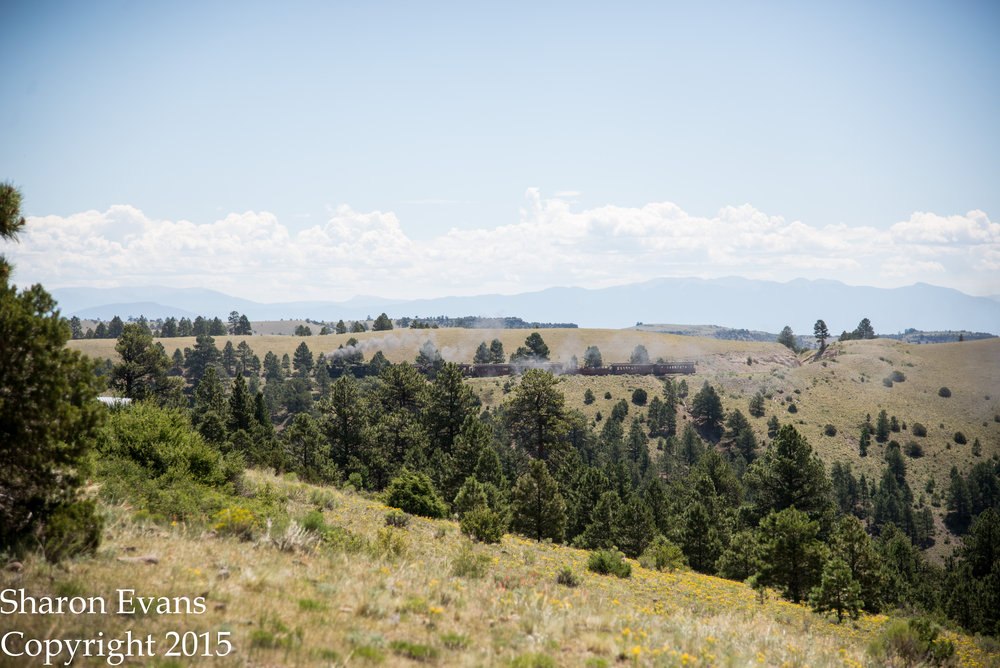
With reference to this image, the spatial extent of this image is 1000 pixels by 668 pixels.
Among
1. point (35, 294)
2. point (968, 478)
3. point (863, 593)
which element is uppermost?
point (35, 294)

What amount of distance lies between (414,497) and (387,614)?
49.2 feet

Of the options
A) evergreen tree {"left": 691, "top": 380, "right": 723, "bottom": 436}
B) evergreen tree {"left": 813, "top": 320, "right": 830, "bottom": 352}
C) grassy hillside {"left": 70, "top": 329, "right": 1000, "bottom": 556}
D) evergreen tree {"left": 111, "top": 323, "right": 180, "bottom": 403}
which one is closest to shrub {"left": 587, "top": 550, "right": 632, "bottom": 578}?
evergreen tree {"left": 111, "top": 323, "right": 180, "bottom": 403}

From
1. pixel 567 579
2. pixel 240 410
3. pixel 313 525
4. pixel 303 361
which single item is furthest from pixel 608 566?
pixel 303 361

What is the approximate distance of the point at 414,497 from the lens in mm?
22000

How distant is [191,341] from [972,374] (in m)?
222

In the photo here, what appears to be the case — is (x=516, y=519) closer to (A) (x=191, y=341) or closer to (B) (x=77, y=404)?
(B) (x=77, y=404)

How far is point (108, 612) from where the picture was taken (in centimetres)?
583

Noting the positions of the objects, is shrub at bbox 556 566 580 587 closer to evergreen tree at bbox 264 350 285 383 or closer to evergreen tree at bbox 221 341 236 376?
evergreen tree at bbox 264 350 285 383

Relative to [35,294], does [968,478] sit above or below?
below

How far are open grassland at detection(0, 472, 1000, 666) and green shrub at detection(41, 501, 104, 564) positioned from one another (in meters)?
0.24

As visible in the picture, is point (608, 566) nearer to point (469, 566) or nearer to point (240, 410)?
point (469, 566)

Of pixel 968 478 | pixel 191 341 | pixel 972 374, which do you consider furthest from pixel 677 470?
pixel 191 341

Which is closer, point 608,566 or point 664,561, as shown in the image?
point 608,566

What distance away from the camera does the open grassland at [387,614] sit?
593 cm
